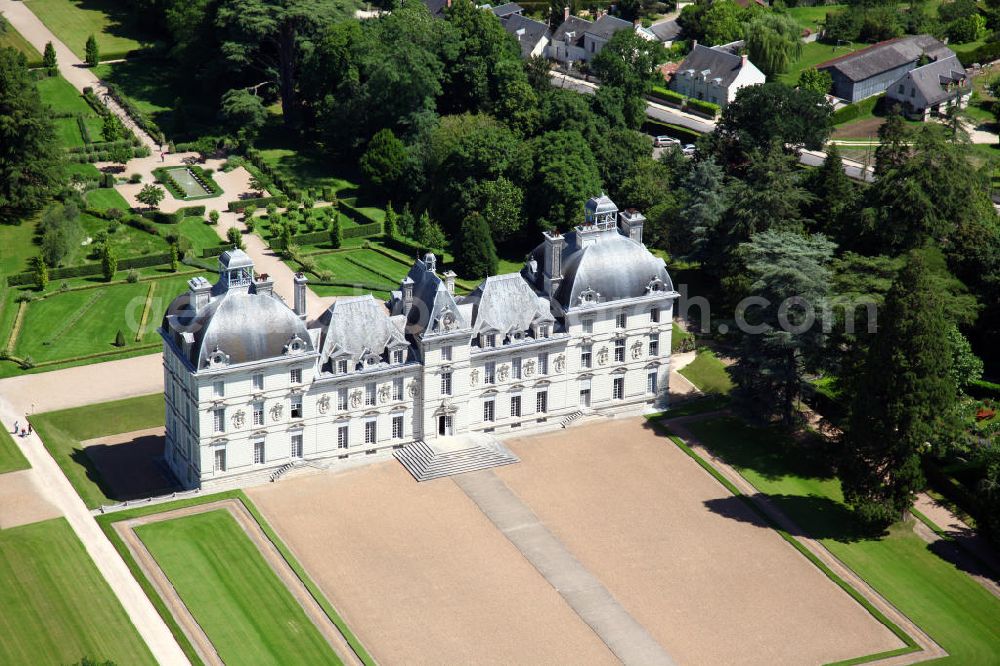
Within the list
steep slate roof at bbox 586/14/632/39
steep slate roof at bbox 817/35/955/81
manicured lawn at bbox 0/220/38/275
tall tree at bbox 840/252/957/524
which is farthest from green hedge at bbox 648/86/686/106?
tall tree at bbox 840/252/957/524

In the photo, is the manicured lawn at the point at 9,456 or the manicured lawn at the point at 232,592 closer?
the manicured lawn at the point at 232,592

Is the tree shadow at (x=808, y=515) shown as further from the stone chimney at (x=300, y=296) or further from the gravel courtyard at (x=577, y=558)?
the stone chimney at (x=300, y=296)

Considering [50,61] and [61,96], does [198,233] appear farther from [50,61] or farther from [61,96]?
[50,61]

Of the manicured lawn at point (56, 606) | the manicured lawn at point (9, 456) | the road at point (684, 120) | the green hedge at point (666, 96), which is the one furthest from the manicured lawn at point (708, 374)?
the green hedge at point (666, 96)

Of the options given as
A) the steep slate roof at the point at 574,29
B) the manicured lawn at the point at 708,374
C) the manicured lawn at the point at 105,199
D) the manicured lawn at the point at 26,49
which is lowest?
the manicured lawn at the point at 708,374

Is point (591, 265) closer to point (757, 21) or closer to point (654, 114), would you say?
point (654, 114)

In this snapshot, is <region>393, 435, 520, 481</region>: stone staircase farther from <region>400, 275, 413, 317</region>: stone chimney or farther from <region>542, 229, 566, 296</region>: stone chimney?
<region>542, 229, 566, 296</region>: stone chimney
